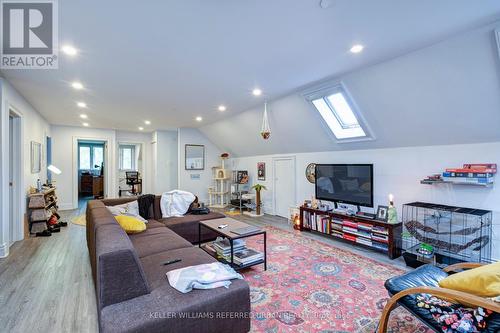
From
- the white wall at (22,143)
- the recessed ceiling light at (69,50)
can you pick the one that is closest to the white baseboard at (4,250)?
the white wall at (22,143)

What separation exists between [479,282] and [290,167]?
14.2 feet

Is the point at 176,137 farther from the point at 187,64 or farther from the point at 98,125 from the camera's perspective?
the point at 187,64

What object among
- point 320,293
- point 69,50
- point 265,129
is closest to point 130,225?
point 69,50

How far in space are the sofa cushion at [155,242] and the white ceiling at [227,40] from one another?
210 centimetres

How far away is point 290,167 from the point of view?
575 centimetres

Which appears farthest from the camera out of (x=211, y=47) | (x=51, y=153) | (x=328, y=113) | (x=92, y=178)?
(x=92, y=178)

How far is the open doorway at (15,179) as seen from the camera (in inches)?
155

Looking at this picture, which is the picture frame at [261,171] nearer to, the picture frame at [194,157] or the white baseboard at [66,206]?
the picture frame at [194,157]

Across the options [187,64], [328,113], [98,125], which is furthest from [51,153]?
[328,113]

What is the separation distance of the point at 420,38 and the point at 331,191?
2765 mm

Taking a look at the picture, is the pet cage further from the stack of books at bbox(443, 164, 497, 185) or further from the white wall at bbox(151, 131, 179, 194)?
the white wall at bbox(151, 131, 179, 194)

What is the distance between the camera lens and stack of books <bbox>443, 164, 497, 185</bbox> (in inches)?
109

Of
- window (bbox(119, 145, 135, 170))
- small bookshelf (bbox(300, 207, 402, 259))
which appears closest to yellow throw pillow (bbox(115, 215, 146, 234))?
small bookshelf (bbox(300, 207, 402, 259))

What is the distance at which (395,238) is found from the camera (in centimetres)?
341
